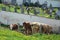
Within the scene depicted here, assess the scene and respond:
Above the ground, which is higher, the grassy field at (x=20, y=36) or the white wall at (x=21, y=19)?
the white wall at (x=21, y=19)

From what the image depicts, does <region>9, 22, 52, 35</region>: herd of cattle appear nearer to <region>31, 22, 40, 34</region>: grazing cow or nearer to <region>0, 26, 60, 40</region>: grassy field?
<region>31, 22, 40, 34</region>: grazing cow

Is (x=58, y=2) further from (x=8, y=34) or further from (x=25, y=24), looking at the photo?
(x=8, y=34)

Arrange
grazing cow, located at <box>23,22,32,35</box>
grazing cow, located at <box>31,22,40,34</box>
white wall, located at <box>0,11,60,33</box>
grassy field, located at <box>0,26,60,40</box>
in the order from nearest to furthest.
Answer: grassy field, located at <box>0,26,60,40</box> → grazing cow, located at <box>31,22,40,34</box> → grazing cow, located at <box>23,22,32,35</box> → white wall, located at <box>0,11,60,33</box>

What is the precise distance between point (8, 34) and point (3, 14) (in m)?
1.75

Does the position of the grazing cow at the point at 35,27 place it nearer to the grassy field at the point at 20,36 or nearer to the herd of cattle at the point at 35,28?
the herd of cattle at the point at 35,28

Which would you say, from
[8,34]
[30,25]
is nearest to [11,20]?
[30,25]

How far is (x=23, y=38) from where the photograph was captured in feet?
24.5

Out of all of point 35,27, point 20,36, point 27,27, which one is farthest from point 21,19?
point 20,36

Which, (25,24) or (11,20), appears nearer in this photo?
(25,24)

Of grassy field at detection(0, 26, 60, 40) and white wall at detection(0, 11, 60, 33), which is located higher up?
white wall at detection(0, 11, 60, 33)

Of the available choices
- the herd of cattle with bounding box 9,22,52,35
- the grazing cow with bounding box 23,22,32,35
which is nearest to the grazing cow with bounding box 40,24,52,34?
the herd of cattle with bounding box 9,22,52,35

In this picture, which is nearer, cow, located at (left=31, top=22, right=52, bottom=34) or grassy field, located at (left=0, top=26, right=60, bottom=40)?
grassy field, located at (left=0, top=26, right=60, bottom=40)

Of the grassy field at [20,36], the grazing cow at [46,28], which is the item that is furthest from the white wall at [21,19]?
the grassy field at [20,36]

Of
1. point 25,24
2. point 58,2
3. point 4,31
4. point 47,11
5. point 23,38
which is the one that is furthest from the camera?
point 58,2
